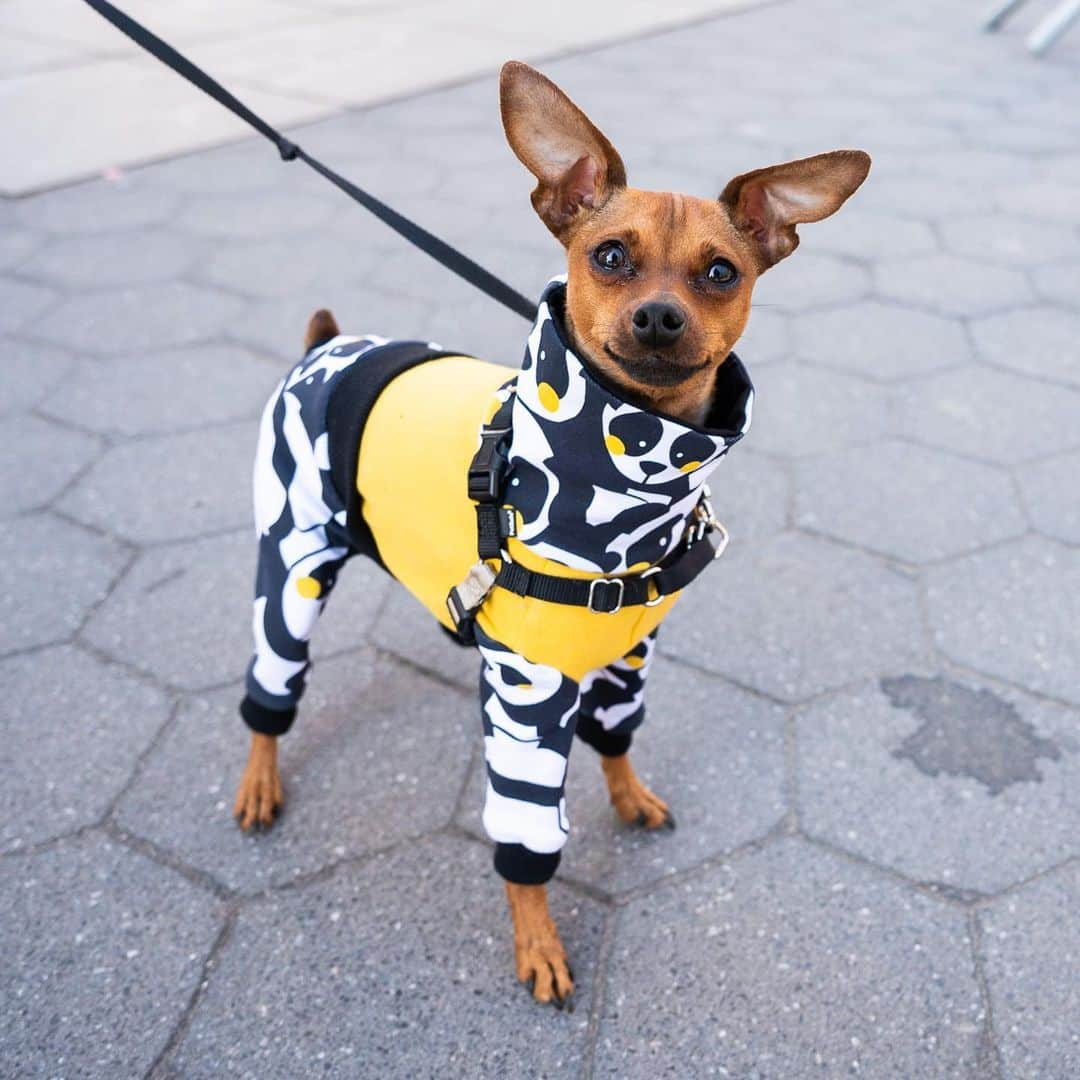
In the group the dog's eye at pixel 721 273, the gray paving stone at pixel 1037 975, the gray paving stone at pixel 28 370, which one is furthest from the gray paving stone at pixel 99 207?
the gray paving stone at pixel 1037 975

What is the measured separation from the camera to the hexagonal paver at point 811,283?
152 inches

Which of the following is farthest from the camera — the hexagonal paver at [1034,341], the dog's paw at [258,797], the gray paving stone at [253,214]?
the gray paving stone at [253,214]

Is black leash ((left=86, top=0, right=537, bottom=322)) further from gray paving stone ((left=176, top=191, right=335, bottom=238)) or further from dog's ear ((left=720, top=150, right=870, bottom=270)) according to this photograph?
gray paving stone ((left=176, top=191, right=335, bottom=238))

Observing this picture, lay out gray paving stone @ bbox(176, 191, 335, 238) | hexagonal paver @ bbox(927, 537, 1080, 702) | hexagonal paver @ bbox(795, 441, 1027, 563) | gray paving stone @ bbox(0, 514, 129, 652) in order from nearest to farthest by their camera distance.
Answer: hexagonal paver @ bbox(927, 537, 1080, 702) < gray paving stone @ bbox(0, 514, 129, 652) < hexagonal paver @ bbox(795, 441, 1027, 563) < gray paving stone @ bbox(176, 191, 335, 238)

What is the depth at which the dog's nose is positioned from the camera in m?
1.33

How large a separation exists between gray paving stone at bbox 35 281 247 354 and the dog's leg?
251 cm

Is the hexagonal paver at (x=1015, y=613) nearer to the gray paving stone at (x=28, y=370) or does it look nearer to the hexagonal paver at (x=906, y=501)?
the hexagonal paver at (x=906, y=501)

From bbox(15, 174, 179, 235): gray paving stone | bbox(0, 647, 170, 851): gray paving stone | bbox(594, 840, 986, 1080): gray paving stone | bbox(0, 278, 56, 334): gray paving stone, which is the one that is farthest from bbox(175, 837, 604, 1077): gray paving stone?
bbox(15, 174, 179, 235): gray paving stone

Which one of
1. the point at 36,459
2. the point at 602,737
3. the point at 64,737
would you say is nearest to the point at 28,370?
the point at 36,459

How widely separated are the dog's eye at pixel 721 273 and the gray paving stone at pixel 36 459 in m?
2.24

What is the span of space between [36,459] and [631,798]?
221 cm

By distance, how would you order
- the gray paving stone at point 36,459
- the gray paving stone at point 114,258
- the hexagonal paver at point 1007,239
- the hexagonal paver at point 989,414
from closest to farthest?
the gray paving stone at point 36,459
the hexagonal paver at point 989,414
the gray paving stone at point 114,258
the hexagonal paver at point 1007,239

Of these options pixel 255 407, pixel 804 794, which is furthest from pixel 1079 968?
pixel 255 407

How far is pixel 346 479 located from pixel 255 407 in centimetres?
174
